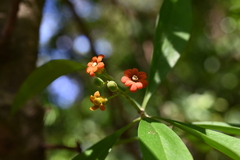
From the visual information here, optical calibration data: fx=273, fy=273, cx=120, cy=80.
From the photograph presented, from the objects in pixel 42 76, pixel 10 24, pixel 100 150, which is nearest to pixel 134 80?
pixel 100 150

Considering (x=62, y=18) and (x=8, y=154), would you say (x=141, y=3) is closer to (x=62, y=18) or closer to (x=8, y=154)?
(x=62, y=18)

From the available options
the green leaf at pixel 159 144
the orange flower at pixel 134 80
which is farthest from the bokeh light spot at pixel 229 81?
the green leaf at pixel 159 144

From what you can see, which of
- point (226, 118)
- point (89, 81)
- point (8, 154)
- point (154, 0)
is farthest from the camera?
point (154, 0)

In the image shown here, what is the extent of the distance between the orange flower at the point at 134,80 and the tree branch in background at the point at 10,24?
1.67 feet

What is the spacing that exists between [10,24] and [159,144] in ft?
2.46

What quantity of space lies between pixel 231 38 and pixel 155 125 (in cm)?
245

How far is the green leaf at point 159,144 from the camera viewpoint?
0.62 metres

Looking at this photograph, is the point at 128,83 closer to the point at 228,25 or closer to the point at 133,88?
the point at 133,88

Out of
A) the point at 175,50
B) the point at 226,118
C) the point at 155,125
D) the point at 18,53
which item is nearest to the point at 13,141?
the point at 18,53

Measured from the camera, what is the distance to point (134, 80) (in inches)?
33.7

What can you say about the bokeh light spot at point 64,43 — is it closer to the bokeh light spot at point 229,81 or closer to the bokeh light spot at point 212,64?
the bokeh light spot at point 212,64

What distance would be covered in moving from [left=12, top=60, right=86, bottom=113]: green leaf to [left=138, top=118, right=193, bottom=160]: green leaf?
0.35 meters

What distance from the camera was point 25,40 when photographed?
1.19 m

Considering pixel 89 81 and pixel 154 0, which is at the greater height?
pixel 154 0
